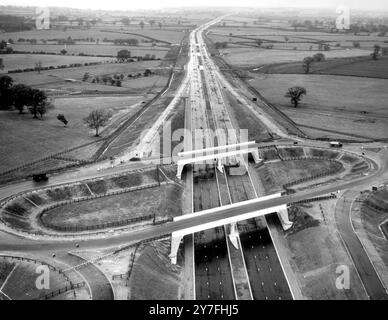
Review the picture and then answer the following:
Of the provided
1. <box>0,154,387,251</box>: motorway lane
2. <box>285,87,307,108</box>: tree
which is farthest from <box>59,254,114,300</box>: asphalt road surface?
<box>285,87,307,108</box>: tree

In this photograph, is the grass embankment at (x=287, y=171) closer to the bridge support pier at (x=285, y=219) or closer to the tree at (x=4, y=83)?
the bridge support pier at (x=285, y=219)

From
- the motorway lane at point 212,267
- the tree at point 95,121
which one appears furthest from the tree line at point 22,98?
the motorway lane at point 212,267

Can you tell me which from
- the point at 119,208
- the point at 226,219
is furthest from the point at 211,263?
the point at 119,208

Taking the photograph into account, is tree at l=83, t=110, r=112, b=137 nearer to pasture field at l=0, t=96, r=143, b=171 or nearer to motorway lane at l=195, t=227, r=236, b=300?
pasture field at l=0, t=96, r=143, b=171
